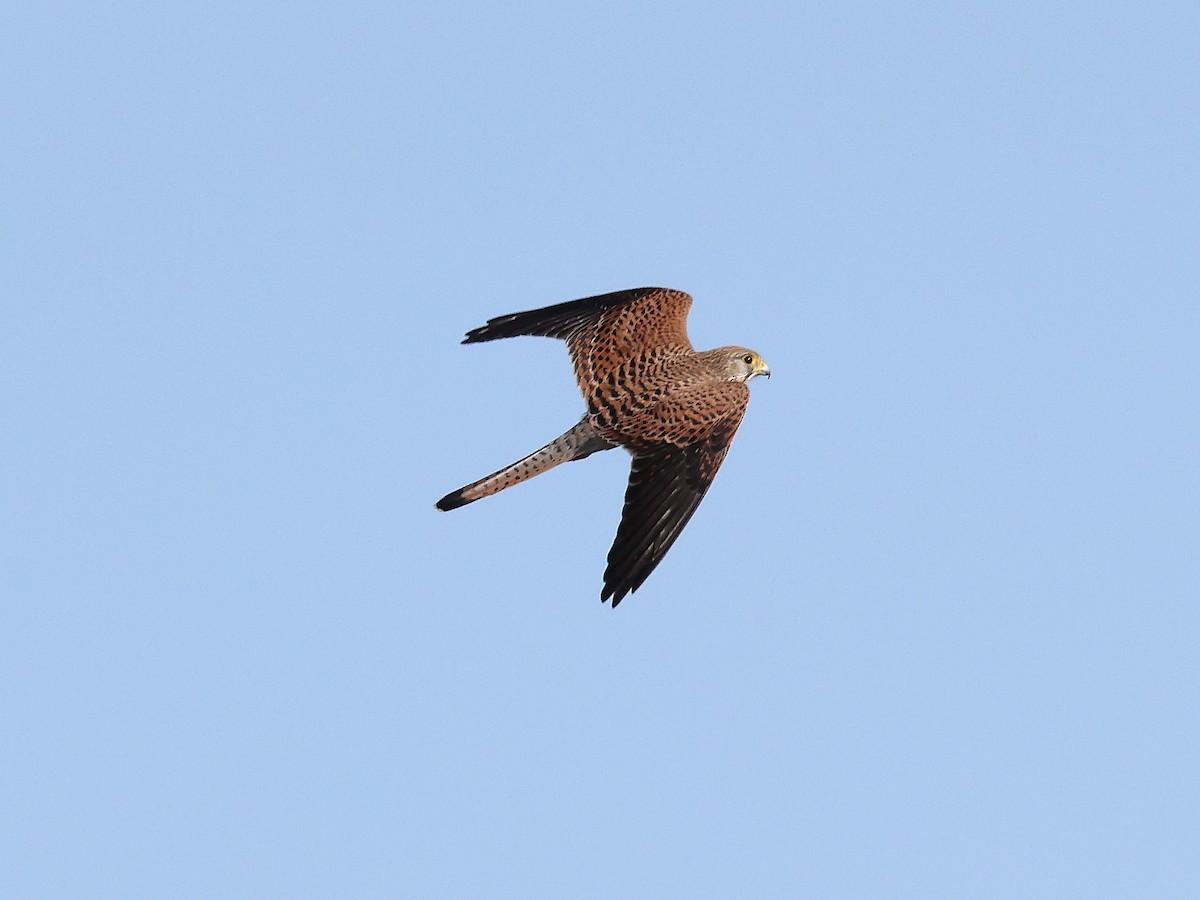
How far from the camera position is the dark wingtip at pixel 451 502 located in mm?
10453

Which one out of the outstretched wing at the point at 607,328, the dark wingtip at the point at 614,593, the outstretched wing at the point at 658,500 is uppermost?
the outstretched wing at the point at 607,328

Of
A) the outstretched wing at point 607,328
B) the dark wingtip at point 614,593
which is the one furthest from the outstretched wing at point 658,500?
the outstretched wing at point 607,328

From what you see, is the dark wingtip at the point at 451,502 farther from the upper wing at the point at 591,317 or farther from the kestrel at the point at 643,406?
the upper wing at the point at 591,317

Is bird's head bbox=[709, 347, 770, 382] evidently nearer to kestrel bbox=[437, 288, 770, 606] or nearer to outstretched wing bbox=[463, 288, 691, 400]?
kestrel bbox=[437, 288, 770, 606]

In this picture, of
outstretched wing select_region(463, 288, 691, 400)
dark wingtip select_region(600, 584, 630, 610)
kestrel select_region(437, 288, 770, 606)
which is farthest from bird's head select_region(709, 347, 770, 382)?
dark wingtip select_region(600, 584, 630, 610)

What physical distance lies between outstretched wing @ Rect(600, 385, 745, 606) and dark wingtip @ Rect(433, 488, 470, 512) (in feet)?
3.92

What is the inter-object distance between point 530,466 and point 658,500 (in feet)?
3.09

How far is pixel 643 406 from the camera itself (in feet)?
34.5

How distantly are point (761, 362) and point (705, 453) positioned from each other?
3.31 ft

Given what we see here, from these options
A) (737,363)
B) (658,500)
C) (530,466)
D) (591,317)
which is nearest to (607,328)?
(591,317)

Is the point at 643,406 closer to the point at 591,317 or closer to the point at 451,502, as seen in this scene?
the point at 591,317

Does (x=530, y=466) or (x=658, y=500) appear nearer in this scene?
(x=658, y=500)

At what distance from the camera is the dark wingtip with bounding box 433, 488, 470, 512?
1045 cm

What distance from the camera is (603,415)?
34.6 ft
